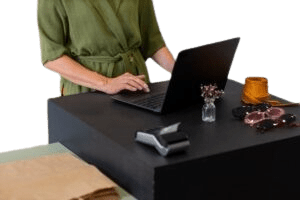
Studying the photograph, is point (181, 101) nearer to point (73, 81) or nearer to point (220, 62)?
point (220, 62)

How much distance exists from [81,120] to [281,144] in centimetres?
83

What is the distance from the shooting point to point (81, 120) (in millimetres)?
2641

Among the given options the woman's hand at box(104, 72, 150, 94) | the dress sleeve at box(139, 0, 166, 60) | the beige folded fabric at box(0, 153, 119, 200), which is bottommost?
the beige folded fabric at box(0, 153, 119, 200)

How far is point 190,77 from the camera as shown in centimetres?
267

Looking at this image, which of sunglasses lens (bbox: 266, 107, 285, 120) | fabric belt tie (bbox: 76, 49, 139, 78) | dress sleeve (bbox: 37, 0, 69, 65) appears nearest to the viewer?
sunglasses lens (bbox: 266, 107, 285, 120)

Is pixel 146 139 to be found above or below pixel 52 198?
above

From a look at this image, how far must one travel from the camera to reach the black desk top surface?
2.30m

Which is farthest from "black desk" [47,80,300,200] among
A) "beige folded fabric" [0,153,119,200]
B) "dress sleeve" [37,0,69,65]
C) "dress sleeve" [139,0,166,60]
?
"dress sleeve" [139,0,166,60]

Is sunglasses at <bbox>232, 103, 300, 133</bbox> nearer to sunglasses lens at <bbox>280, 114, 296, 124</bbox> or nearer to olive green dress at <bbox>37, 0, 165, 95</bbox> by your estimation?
sunglasses lens at <bbox>280, 114, 296, 124</bbox>

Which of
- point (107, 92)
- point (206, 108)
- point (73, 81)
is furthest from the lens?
point (73, 81)

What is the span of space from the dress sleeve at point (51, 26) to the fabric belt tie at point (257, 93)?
98 cm

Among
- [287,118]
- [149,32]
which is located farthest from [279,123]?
[149,32]

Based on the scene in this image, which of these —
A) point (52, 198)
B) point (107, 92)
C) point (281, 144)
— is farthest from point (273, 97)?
point (52, 198)

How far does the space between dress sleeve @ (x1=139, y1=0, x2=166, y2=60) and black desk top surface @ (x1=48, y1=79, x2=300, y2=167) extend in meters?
0.66
